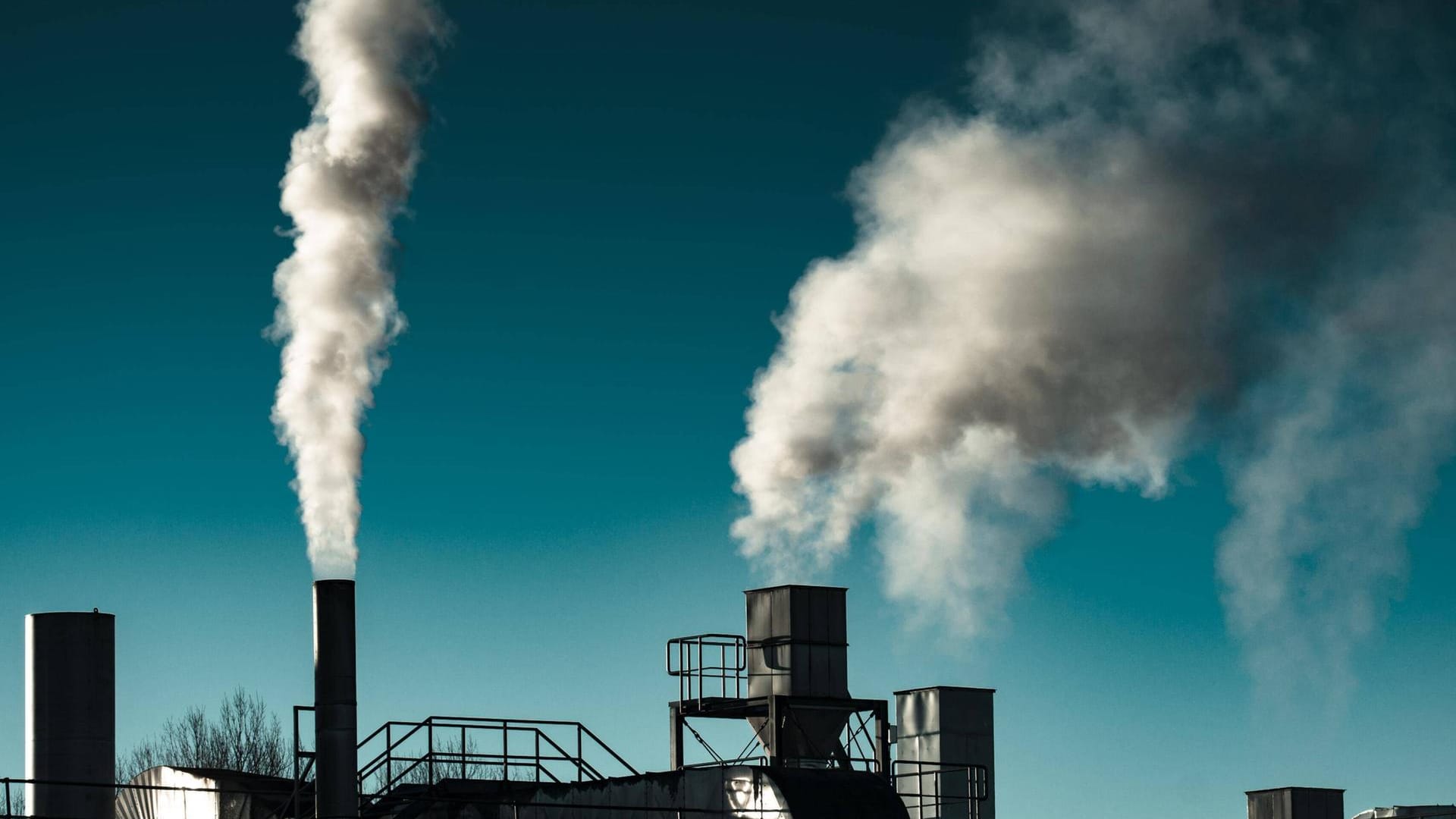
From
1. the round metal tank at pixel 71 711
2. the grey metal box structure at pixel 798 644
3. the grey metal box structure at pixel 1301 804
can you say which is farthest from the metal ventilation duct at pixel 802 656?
the grey metal box structure at pixel 1301 804

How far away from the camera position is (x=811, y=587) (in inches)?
1289

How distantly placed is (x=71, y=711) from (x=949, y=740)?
15.8 meters

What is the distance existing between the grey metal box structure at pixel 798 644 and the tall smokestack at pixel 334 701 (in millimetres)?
6725

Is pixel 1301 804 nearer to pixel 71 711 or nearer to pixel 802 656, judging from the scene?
pixel 802 656

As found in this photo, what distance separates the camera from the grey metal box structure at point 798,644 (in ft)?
106

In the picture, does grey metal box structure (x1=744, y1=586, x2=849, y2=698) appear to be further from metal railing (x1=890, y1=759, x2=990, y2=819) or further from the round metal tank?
the round metal tank

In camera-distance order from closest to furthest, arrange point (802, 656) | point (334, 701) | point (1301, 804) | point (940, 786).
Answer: point (334, 701), point (802, 656), point (940, 786), point (1301, 804)

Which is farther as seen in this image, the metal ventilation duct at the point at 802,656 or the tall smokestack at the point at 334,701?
the metal ventilation duct at the point at 802,656

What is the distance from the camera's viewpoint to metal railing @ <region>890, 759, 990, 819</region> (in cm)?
3650

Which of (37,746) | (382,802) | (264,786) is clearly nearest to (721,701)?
(382,802)

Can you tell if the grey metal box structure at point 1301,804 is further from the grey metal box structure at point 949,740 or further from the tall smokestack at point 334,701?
the tall smokestack at point 334,701

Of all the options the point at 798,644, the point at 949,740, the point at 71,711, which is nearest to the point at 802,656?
the point at 798,644

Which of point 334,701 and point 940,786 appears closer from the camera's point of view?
point 334,701

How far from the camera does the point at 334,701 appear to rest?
2892cm
